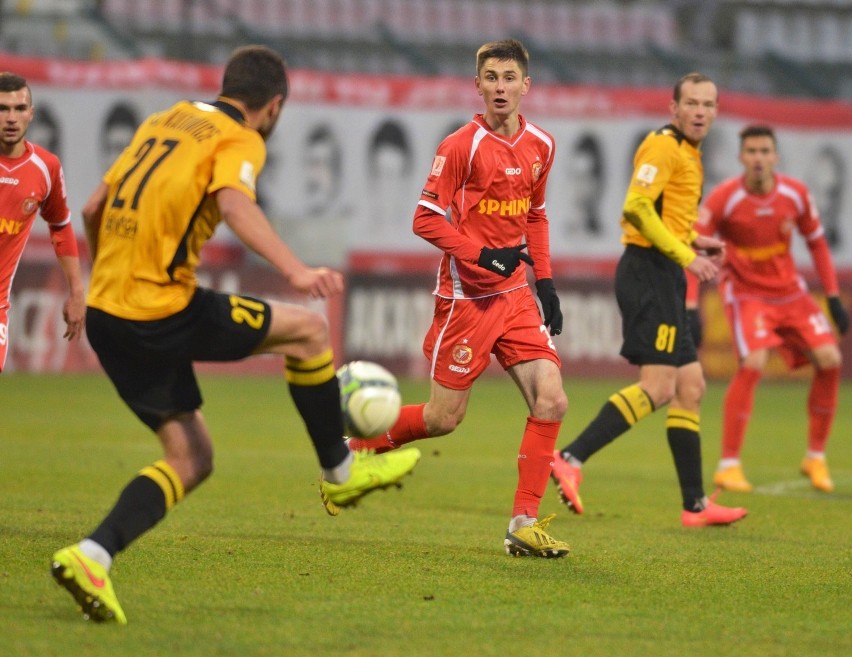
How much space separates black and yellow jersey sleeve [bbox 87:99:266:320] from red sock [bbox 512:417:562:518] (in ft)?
6.97

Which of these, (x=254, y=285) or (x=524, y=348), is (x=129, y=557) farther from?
(x=254, y=285)

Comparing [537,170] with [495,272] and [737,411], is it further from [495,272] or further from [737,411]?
[737,411]

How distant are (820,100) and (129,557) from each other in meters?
18.4

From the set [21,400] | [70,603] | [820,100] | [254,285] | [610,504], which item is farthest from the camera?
[820,100]

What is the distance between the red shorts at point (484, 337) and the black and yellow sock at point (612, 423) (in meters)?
1.52

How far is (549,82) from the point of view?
22297 millimetres

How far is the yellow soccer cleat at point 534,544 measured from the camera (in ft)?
19.7

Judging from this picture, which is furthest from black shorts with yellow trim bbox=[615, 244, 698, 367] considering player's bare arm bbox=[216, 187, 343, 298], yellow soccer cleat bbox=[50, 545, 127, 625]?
yellow soccer cleat bbox=[50, 545, 127, 625]

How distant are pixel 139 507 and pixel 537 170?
2.76m

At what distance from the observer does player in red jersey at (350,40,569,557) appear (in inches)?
249

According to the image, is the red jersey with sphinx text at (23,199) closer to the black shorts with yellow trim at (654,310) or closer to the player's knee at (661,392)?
the black shorts with yellow trim at (654,310)

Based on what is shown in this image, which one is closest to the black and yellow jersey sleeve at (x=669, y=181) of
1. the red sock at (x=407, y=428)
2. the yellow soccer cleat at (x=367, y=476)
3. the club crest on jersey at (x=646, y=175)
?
the club crest on jersey at (x=646, y=175)

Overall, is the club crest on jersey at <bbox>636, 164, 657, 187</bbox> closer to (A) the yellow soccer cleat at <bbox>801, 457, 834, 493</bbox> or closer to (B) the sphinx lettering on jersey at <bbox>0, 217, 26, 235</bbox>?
(A) the yellow soccer cleat at <bbox>801, 457, 834, 493</bbox>

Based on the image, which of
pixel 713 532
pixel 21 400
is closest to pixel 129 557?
pixel 713 532
